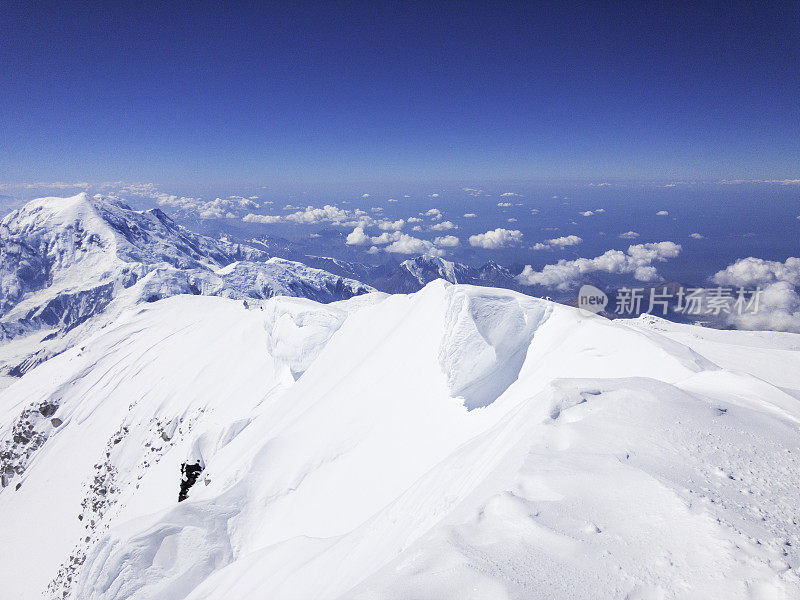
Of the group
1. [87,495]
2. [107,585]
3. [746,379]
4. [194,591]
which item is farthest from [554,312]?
[87,495]

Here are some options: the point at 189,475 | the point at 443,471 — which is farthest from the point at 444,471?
the point at 189,475

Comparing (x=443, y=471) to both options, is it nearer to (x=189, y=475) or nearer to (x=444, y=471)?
(x=444, y=471)

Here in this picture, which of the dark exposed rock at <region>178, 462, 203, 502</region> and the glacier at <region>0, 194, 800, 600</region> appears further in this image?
the dark exposed rock at <region>178, 462, 203, 502</region>

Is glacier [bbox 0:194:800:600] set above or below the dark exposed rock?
above

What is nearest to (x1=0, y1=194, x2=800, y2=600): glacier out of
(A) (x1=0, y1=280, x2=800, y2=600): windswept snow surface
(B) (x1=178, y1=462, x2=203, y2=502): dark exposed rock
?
(A) (x1=0, y1=280, x2=800, y2=600): windswept snow surface

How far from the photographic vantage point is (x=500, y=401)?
57.4 feet

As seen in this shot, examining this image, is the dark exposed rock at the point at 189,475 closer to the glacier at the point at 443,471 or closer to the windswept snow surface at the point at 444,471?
the glacier at the point at 443,471

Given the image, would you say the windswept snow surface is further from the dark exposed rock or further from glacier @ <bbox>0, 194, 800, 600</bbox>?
the dark exposed rock

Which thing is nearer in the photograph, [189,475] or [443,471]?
[443,471]

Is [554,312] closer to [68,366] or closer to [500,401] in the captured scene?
[500,401]

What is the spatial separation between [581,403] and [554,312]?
13.0 meters

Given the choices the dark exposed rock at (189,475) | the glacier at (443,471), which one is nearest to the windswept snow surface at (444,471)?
the glacier at (443,471)

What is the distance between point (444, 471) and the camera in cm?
1124

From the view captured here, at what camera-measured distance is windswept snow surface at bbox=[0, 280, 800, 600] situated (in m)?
5.32
